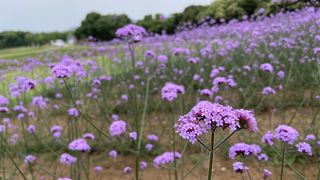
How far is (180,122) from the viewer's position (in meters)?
1.77

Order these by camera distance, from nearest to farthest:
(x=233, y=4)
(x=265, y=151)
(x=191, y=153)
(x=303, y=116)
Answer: (x=265, y=151) → (x=191, y=153) → (x=303, y=116) → (x=233, y=4)

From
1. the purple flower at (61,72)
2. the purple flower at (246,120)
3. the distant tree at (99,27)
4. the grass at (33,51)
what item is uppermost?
the purple flower at (61,72)

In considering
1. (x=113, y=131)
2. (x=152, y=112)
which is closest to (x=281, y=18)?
(x=152, y=112)

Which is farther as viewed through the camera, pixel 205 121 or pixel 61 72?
pixel 61 72

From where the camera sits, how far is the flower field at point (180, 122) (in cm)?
299

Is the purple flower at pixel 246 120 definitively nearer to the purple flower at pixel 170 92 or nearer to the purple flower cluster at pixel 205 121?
the purple flower cluster at pixel 205 121

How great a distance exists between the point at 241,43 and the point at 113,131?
16.9 ft

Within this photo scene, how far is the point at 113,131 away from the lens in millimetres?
3395

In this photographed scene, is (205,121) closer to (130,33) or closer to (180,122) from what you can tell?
(180,122)

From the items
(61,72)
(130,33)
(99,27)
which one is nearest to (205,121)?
(61,72)

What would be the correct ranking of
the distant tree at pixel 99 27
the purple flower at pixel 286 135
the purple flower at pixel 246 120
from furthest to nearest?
1. the distant tree at pixel 99 27
2. the purple flower at pixel 286 135
3. the purple flower at pixel 246 120

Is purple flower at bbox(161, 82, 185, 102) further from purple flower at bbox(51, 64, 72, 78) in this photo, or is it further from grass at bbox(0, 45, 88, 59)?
grass at bbox(0, 45, 88, 59)

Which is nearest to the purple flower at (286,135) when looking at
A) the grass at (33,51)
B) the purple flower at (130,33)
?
the purple flower at (130,33)

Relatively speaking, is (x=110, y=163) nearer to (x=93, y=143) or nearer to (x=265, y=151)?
(x=93, y=143)
